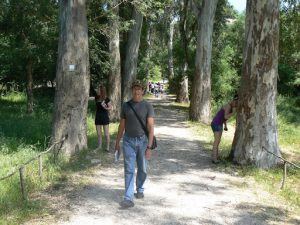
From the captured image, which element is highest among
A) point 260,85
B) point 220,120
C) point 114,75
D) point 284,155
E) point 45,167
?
point 114,75

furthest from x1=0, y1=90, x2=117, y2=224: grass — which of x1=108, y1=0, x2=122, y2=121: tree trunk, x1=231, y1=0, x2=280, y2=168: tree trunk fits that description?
x1=231, y1=0, x2=280, y2=168: tree trunk

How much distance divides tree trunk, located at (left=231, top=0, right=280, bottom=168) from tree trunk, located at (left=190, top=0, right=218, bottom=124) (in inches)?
352

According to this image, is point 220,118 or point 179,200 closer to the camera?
point 179,200

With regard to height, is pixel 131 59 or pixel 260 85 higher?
pixel 131 59

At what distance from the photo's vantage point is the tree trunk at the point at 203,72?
63.4 feet

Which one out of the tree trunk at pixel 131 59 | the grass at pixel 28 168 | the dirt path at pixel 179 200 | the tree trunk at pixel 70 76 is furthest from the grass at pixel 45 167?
the tree trunk at pixel 131 59

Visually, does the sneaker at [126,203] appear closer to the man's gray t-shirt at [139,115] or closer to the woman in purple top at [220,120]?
the man's gray t-shirt at [139,115]

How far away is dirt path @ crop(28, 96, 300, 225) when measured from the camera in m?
6.71

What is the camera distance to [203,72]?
19.6m

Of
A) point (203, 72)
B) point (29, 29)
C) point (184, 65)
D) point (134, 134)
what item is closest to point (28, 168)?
point (134, 134)

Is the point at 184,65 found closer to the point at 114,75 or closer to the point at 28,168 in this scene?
the point at 114,75

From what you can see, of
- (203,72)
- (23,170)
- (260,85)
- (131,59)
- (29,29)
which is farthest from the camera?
(131,59)

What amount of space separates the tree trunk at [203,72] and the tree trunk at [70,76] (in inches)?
371

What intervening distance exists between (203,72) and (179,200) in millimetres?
12483
